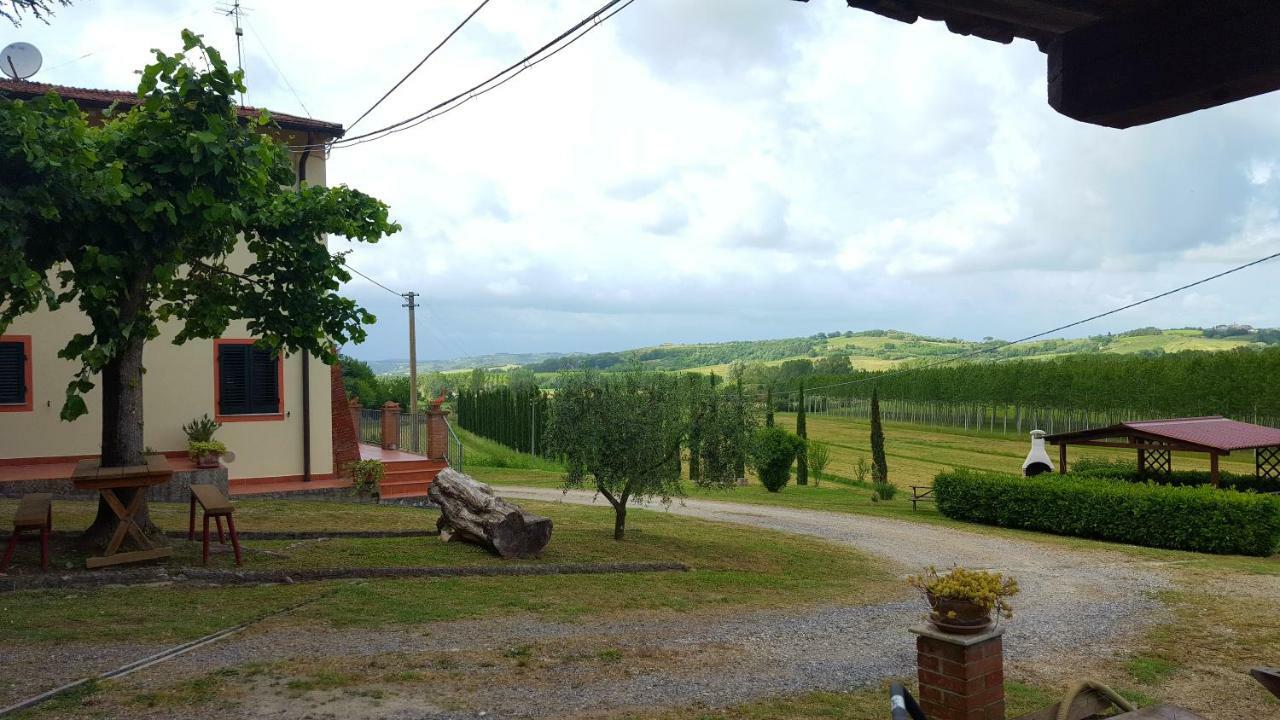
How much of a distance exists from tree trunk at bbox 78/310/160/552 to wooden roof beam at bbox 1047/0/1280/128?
1046cm

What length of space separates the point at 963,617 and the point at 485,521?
8.16 m


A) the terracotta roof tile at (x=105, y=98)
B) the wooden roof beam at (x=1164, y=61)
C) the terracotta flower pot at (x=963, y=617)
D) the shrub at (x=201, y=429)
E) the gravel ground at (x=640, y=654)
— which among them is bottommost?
the gravel ground at (x=640, y=654)

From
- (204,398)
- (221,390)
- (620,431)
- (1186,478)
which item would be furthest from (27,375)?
(1186,478)

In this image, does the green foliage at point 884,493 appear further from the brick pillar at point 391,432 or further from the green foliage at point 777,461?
the brick pillar at point 391,432

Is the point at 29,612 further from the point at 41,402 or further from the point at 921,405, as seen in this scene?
the point at 921,405

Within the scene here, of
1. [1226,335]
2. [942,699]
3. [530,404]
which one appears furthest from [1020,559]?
[1226,335]

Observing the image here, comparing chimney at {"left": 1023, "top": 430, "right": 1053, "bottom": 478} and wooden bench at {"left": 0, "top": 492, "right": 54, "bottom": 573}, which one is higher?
wooden bench at {"left": 0, "top": 492, "right": 54, "bottom": 573}

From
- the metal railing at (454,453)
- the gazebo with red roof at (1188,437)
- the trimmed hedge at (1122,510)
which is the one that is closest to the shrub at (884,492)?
the trimmed hedge at (1122,510)

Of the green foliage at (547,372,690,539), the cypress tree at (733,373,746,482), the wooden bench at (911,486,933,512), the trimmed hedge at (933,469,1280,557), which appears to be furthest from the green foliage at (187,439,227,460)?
the wooden bench at (911,486,933,512)

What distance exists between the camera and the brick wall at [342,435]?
18.1m

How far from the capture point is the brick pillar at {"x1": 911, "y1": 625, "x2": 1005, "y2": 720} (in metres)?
5.11

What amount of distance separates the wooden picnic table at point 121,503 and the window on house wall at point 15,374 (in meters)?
7.17

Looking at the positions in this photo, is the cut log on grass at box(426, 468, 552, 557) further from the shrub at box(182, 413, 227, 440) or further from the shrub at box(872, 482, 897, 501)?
the shrub at box(872, 482, 897, 501)

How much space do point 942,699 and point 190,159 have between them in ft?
28.7
